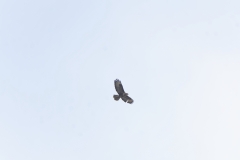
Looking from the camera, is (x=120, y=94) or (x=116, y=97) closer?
(x=120, y=94)

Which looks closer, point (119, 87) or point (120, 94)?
point (119, 87)

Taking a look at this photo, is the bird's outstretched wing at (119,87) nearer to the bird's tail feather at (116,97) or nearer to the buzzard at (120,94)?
the buzzard at (120,94)

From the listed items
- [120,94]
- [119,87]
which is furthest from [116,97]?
[119,87]

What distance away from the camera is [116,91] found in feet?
301

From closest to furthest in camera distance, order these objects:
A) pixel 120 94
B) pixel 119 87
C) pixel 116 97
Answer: pixel 119 87
pixel 120 94
pixel 116 97

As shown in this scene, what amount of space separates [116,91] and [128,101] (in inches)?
91.2

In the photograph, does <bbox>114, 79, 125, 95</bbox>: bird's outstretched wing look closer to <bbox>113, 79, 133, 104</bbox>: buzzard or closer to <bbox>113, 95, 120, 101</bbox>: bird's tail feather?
<bbox>113, 79, 133, 104</bbox>: buzzard

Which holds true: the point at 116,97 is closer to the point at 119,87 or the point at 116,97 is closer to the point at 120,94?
the point at 120,94

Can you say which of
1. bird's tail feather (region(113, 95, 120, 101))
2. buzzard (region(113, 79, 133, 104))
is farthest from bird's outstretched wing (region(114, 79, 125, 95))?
bird's tail feather (region(113, 95, 120, 101))

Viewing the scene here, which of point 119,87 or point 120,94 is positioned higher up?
point 119,87

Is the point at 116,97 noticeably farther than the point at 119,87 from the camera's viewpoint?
Yes

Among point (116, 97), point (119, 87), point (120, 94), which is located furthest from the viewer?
point (116, 97)

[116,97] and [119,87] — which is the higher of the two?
[119,87]

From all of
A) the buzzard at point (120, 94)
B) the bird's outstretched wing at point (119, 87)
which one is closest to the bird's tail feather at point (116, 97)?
the buzzard at point (120, 94)
